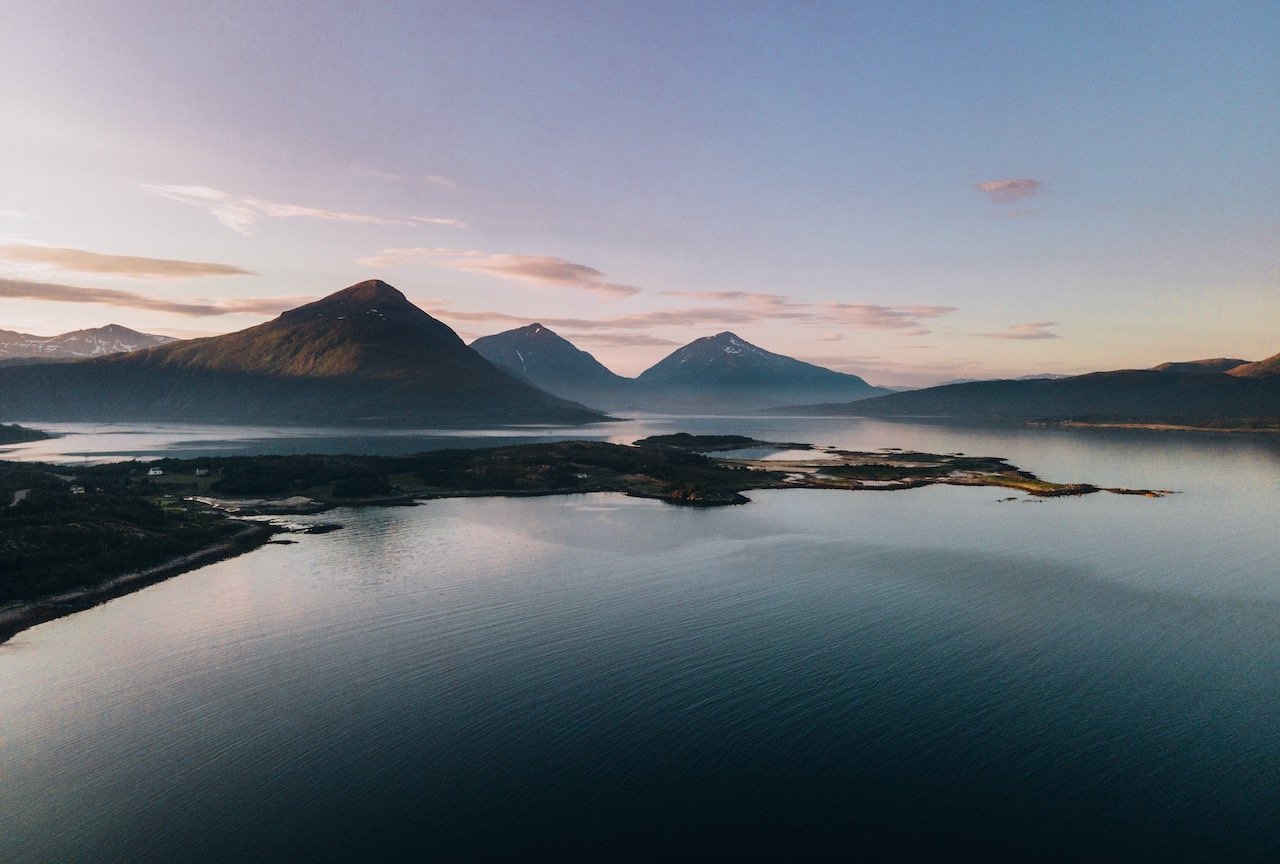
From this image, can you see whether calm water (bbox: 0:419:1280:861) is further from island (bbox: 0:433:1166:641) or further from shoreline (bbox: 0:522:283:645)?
island (bbox: 0:433:1166:641)

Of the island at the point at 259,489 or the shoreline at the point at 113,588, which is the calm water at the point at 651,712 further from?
the island at the point at 259,489

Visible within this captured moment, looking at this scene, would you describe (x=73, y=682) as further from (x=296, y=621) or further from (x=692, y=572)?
(x=692, y=572)

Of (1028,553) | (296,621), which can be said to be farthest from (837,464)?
(296,621)

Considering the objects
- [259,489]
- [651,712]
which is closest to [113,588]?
[651,712]

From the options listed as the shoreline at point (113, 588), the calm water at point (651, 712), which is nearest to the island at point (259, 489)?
the shoreline at point (113, 588)

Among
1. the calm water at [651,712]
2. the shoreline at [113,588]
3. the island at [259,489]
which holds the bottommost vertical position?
the calm water at [651,712]

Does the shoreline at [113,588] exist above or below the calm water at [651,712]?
Answer: above

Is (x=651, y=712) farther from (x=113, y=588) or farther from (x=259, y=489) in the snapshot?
(x=259, y=489)
